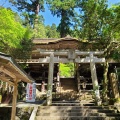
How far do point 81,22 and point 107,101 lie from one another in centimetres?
657

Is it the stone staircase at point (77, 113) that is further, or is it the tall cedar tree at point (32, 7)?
→ the tall cedar tree at point (32, 7)

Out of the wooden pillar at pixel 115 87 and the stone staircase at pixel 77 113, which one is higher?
the wooden pillar at pixel 115 87

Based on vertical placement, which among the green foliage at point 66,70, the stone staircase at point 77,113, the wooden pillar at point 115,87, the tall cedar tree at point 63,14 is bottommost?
the stone staircase at point 77,113

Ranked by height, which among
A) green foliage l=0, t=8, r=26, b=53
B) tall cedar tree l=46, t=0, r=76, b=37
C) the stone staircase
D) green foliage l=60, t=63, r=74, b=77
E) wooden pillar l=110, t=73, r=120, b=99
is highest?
tall cedar tree l=46, t=0, r=76, b=37

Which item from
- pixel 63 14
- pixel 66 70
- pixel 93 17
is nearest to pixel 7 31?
pixel 93 17

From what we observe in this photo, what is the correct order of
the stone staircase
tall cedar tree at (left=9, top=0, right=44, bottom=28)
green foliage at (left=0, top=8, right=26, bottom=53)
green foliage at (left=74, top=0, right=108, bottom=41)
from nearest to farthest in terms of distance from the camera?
1. the stone staircase
2. green foliage at (left=0, top=8, right=26, bottom=53)
3. green foliage at (left=74, top=0, right=108, bottom=41)
4. tall cedar tree at (left=9, top=0, right=44, bottom=28)

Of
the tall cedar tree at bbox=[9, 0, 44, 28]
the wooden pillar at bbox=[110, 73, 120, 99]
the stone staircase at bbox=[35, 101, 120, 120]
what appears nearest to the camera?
the stone staircase at bbox=[35, 101, 120, 120]

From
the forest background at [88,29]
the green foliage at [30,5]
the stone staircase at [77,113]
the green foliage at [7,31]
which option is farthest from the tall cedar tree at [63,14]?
the stone staircase at [77,113]

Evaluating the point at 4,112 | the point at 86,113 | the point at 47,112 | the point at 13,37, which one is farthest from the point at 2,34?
the point at 86,113

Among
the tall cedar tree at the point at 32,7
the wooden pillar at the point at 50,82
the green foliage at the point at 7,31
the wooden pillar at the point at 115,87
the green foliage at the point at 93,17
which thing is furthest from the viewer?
the tall cedar tree at the point at 32,7

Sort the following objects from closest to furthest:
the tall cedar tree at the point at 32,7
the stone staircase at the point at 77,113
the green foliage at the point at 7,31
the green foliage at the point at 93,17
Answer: the stone staircase at the point at 77,113 < the green foliage at the point at 7,31 < the green foliage at the point at 93,17 < the tall cedar tree at the point at 32,7

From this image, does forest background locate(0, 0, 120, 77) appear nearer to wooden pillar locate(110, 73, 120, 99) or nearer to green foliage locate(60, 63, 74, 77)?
wooden pillar locate(110, 73, 120, 99)

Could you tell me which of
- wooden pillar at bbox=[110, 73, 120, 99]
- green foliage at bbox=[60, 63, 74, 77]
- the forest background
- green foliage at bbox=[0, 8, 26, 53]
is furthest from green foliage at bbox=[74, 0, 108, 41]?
green foliage at bbox=[60, 63, 74, 77]

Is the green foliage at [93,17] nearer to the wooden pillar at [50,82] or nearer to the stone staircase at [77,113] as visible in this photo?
the wooden pillar at [50,82]
